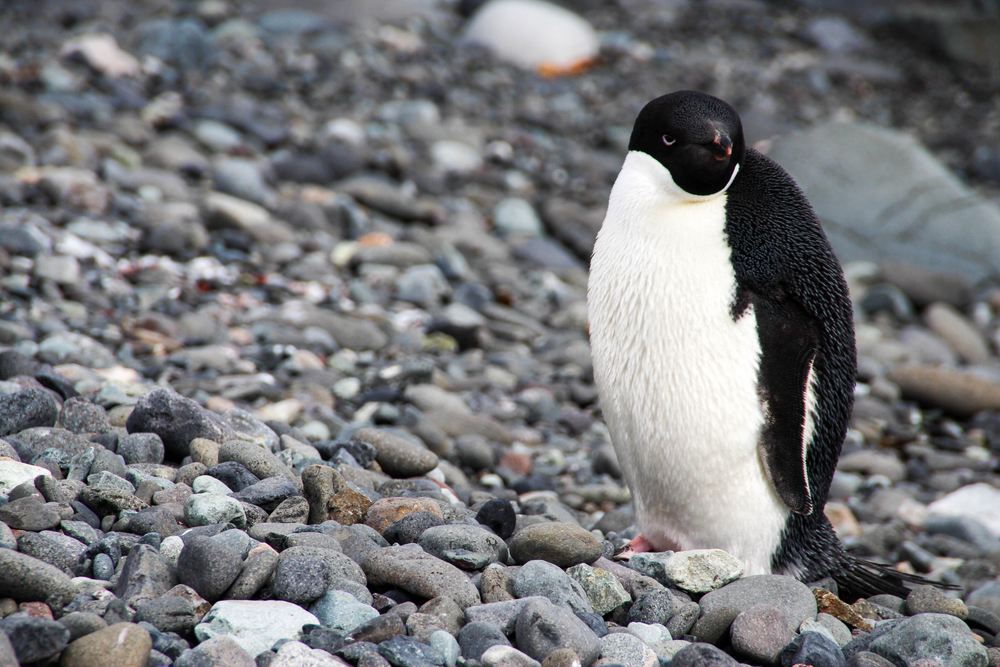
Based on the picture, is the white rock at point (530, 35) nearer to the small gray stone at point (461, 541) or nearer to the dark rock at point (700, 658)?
the small gray stone at point (461, 541)

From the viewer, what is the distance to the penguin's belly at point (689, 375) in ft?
8.19

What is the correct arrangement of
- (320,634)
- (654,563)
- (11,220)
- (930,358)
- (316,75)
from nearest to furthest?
(320,634) → (654,563) → (11,220) → (930,358) → (316,75)

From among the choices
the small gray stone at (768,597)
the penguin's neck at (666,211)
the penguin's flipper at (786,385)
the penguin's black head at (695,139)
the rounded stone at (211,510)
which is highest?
the penguin's black head at (695,139)

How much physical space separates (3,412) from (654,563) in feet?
5.92

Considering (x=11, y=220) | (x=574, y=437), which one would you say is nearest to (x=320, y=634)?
(x=574, y=437)

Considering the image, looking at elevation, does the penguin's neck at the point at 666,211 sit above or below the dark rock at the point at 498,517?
above

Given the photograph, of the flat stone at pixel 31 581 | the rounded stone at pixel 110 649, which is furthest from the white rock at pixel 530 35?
the rounded stone at pixel 110 649

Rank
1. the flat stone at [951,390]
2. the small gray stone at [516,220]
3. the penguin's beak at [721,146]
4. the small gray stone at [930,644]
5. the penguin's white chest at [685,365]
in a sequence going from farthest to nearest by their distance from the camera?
the small gray stone at [516,220] < the flat stone at [951,390] < the penguin's white chest at [685,365] < the penguin's beak at [721,146] < the small gray stone at [930,644]

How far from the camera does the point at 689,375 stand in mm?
2514

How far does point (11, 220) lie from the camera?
481 cm

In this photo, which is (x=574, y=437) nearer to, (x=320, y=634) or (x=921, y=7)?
(x=320, y=634)

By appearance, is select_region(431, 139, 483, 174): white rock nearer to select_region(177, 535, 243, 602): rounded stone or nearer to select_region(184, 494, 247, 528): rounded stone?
select_region(184, 494, 247, 528): rounded stone

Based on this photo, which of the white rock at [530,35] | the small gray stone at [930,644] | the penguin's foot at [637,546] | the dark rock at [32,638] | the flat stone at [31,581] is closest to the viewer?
the dark rock at [32,638]

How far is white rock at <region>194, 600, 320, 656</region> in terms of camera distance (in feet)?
5.67
